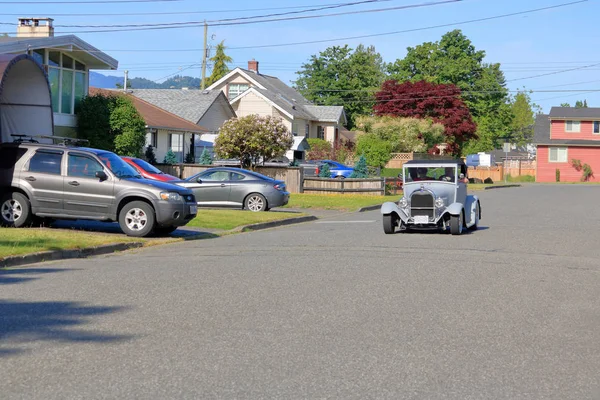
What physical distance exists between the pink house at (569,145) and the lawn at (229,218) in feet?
201

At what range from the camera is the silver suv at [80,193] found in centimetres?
1791

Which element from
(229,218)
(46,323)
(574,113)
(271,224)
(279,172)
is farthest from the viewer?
(574,113)

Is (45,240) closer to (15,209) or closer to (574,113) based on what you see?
(15,209)

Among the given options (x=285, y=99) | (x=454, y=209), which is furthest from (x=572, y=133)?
(x=454, y=209)

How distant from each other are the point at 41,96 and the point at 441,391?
63.3 ft

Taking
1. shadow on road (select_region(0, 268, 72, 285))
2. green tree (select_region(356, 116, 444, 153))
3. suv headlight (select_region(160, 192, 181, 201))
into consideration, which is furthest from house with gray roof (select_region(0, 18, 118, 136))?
green tree (select_region(356, 116, 444, 153))

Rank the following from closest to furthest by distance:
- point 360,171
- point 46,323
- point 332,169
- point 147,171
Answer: point 46,323 < point 147,171 < point 360,171 < point 332,169

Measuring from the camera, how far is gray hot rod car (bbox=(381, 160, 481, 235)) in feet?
64.5

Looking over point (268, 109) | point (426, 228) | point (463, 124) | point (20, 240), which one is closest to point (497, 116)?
point (463, 124)

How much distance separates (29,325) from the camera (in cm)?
839

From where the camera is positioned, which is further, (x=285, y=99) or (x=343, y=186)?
(x=285, y=99)

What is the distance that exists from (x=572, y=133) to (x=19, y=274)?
76.7 m

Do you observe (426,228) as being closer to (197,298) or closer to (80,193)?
(80,193)

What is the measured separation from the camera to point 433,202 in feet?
64.5
